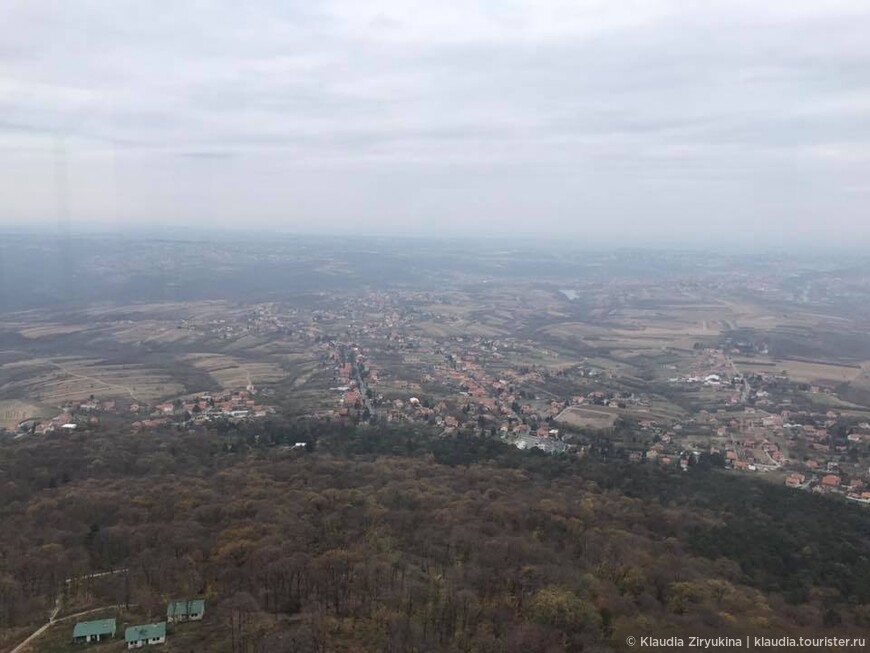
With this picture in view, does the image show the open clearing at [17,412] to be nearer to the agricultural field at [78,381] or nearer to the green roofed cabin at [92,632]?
the agricultural field at [78,381]

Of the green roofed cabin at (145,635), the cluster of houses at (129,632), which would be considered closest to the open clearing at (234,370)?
the cluster of houses at (129,632)

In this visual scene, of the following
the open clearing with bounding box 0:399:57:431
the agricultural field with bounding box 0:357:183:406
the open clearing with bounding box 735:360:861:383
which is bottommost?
the open clearing with bounding box 0:399:57:431

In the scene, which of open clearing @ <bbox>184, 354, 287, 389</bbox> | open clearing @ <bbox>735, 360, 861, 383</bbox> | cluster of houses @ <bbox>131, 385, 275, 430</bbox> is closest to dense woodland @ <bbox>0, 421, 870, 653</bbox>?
cluster of houses @ <bbox>131, 385, 275, 430</bbox>

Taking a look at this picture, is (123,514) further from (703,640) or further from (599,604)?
(703,640)

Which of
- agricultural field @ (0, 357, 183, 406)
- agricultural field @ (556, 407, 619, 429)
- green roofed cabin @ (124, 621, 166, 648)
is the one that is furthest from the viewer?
agricultural field @ (0, 357, 183, 406)

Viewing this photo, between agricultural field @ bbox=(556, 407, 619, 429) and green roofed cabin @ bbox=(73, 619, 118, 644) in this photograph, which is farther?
agricultural field @ bbox=(556, 407, 619, 429)

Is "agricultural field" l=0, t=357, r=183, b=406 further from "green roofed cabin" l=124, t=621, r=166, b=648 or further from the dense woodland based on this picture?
"green roofed cabin" l=124, t=621, r=166, b=648

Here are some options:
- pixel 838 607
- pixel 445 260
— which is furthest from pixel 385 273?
pixel 838 607
